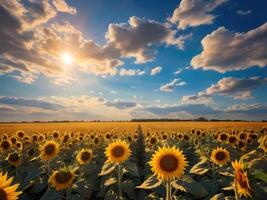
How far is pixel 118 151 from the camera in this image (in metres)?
9.40

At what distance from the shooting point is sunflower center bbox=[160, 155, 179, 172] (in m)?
6.74

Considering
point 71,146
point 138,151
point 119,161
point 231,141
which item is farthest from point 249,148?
point 71,146

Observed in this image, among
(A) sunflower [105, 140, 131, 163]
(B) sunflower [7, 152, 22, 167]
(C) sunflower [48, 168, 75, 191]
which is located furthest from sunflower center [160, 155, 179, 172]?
(B) sunflower [7, 152, 22, 167]

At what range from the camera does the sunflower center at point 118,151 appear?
9.35 metres

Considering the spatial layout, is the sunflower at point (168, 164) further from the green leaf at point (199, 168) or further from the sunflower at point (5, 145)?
the sunflower at point (5, 145)

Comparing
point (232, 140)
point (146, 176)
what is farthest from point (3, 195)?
point (232, 140)

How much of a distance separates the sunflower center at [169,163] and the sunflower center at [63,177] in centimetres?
290

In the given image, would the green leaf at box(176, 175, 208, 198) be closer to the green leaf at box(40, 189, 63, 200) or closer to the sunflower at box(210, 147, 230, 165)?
the sunflower at box(210, 147, 230, 165)

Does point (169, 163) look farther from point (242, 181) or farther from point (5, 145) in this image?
point (5, 145)

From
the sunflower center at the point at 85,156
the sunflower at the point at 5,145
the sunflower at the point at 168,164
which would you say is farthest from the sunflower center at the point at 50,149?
the sunflower at the point at 168,164

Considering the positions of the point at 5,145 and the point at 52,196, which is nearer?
the point at 52,196

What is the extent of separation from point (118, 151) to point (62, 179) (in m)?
1.90

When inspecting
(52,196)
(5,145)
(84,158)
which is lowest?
(52,196)

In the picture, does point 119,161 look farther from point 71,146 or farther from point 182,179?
point 71,146
